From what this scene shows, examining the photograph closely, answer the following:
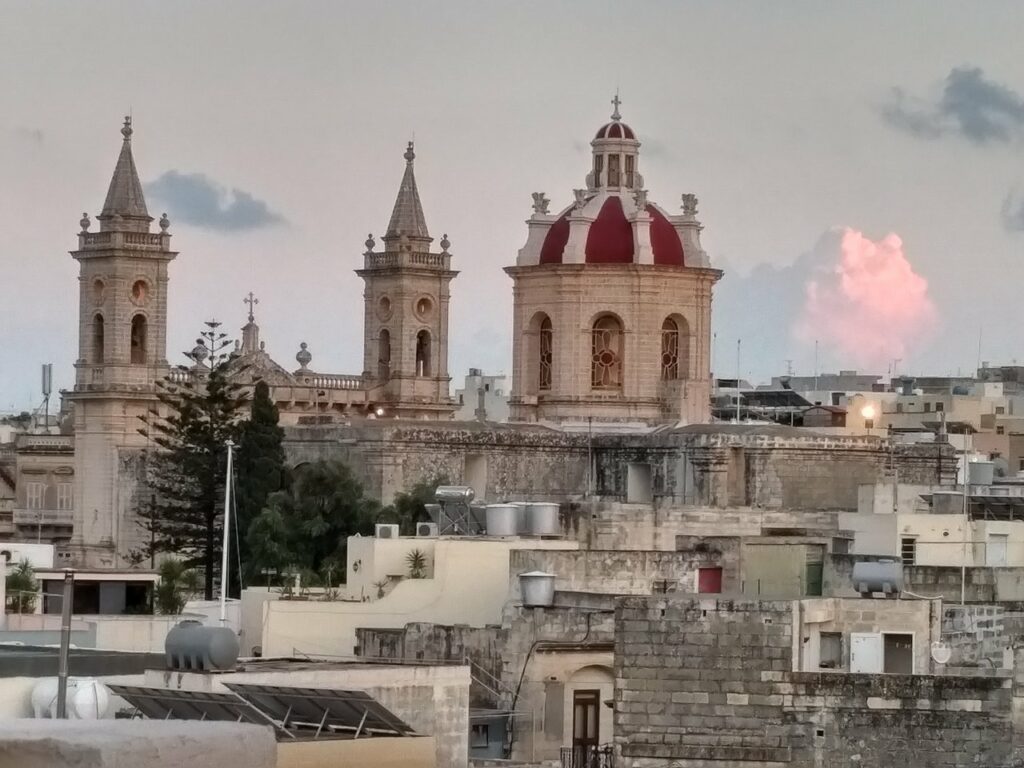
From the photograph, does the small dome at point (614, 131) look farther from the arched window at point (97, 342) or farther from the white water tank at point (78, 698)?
the white water tank at point (78, 698)

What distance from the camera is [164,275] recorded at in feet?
214

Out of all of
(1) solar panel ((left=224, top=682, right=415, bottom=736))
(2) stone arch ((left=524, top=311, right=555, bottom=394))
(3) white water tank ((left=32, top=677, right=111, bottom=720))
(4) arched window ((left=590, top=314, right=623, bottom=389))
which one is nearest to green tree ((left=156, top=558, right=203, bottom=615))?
(2) stone arch ((left=524, top=311, right=555, bottom=394))

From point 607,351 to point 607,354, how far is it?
55 mm

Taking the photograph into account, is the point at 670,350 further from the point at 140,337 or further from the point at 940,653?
the point at 940,653

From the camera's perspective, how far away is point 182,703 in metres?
13.0

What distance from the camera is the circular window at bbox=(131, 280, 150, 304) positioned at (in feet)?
212

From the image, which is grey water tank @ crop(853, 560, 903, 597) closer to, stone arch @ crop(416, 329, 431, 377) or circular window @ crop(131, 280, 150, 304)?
circular window @ crop(131, 280, 150, 304)

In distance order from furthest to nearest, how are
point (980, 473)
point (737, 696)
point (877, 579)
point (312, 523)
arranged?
point (312, 523), point (980, 473), point (877, 579), point (737, 696)

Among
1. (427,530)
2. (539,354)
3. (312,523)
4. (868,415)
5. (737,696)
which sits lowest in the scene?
(737,696)

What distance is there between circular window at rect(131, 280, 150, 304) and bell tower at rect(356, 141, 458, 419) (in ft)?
16.6

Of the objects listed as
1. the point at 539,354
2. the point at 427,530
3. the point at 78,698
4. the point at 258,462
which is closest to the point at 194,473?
the point at 258,462

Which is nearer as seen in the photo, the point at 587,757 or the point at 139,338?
the point at 587,757

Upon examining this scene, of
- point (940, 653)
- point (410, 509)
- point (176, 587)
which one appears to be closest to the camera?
point (940, 653)

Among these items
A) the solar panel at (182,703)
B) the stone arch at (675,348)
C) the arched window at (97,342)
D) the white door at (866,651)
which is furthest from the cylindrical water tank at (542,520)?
the arched window at (97,342)
